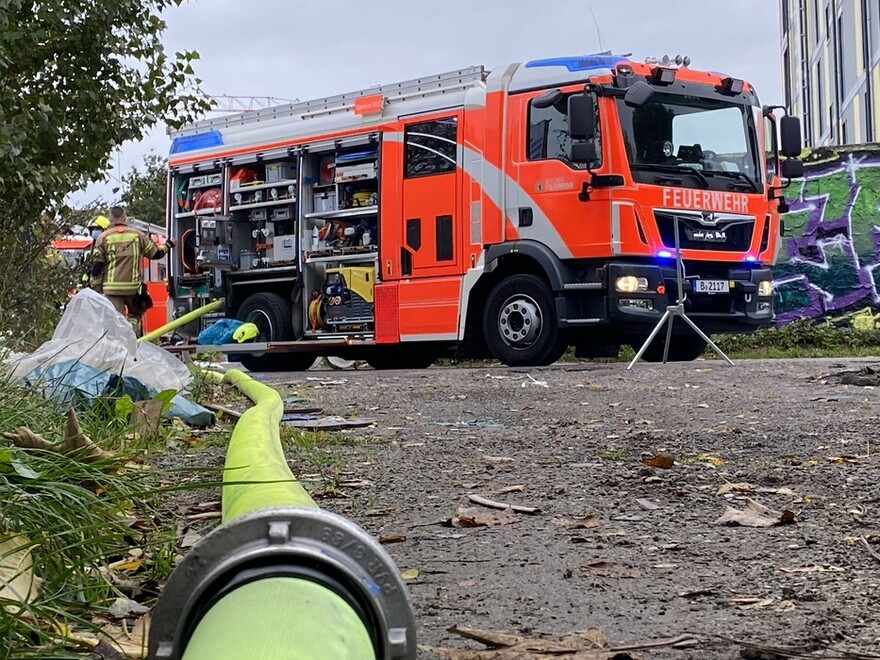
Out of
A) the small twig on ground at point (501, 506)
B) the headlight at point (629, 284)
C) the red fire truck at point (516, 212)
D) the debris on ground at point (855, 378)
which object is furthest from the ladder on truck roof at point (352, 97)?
the small twig on ground at point (501, 506)

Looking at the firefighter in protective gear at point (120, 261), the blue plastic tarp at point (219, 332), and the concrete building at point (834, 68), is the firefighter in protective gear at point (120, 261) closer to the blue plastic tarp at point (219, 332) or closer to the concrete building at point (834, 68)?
the blue plastic tarp at point (219, 332)

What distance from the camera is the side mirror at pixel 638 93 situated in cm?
1011

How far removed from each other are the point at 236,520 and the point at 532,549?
1353 mm

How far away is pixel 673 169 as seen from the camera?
10.4 metres

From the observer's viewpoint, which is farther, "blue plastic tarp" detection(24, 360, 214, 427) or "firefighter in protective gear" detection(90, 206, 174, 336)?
"firefighter in protective gear" detection(90, 206, 174, 336)

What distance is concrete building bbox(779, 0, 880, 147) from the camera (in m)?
28.2

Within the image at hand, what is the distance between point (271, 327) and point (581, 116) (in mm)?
5003

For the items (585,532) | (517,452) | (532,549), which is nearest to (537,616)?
(532,549)

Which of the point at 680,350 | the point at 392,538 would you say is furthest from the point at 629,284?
the point at 392,538

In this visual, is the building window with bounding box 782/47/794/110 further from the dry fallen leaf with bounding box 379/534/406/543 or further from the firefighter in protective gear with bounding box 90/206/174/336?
the dry fallen leaf with bounding box 379/534/406/543

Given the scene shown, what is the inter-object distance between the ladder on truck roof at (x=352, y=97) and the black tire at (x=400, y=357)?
289cm

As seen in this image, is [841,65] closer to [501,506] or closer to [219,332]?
[219,332]

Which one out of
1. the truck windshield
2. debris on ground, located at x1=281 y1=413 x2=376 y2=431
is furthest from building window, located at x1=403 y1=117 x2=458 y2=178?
debris on ground, located at x1=281 y1=413 x2=376 y2=431

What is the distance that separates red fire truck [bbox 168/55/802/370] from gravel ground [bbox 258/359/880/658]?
162 inches
